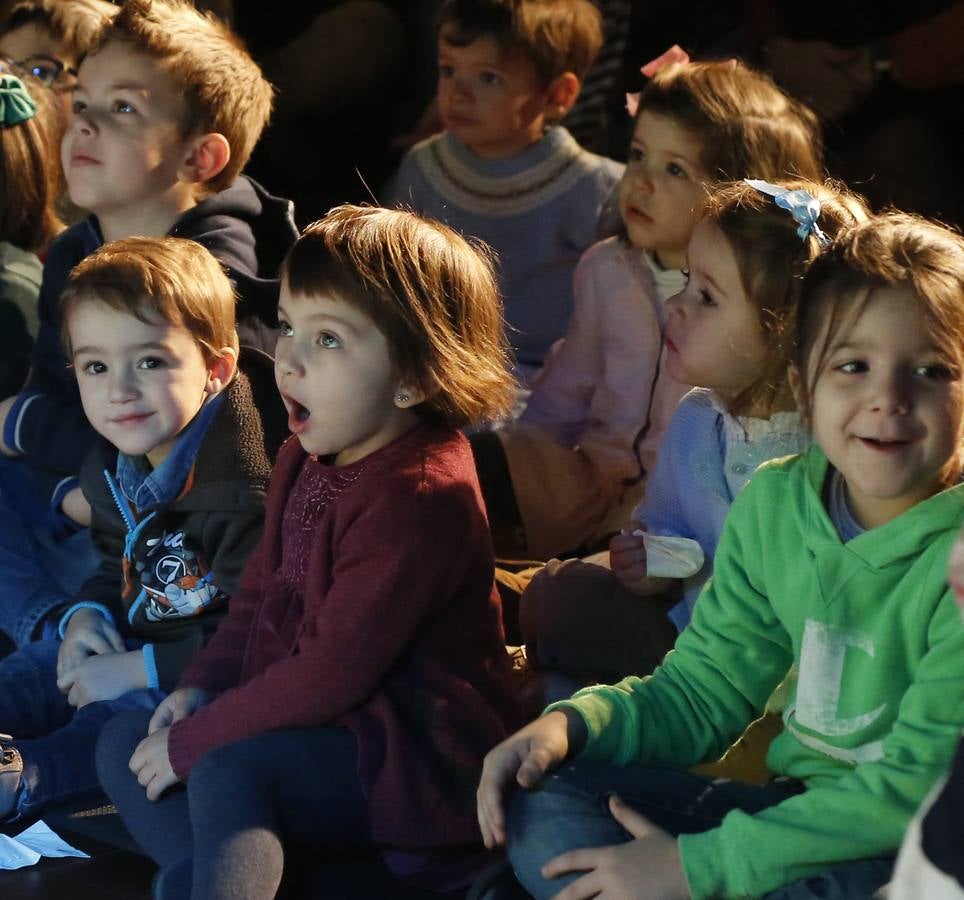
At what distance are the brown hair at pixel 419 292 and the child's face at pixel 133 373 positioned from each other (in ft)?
1.10

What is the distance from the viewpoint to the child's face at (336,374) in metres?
2.02

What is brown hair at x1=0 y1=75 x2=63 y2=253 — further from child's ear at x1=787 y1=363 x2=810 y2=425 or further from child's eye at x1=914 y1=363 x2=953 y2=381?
child's eye at x1=914 y1=363 x2=953 y2=381

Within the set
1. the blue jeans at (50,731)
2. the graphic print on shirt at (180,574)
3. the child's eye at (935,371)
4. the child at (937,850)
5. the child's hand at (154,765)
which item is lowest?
the blue jeans at (50,731)

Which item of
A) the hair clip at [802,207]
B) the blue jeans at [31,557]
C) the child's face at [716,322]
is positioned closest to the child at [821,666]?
the hair clip at [802,207]

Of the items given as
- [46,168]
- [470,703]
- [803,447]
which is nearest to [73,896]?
[470,703]

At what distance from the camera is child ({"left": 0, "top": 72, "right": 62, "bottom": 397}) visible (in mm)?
3098

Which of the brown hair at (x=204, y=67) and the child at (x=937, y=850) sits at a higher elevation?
the brown hair at (x=204, y=67)

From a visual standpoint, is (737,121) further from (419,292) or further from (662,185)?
(419,292)

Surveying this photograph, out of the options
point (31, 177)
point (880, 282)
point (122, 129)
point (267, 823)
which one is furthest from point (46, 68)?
point (880, 282)

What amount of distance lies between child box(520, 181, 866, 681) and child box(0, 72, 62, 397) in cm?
119

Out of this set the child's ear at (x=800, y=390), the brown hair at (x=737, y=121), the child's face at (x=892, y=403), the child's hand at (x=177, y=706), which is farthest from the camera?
the brown hair at (x=737, y=121)

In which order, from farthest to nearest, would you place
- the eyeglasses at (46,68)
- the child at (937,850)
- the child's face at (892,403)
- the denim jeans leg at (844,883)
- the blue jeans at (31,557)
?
the eyeglasses at (46,68), the blue jeans at (31,557), the child's face at (892,403), the denim jeans leg at (844,883), the child at (937,850)

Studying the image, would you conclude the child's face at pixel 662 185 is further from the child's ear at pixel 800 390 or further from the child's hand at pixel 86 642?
the child's hand at pixel 86 642

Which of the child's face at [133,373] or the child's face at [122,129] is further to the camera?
the child's face at [122,129]
